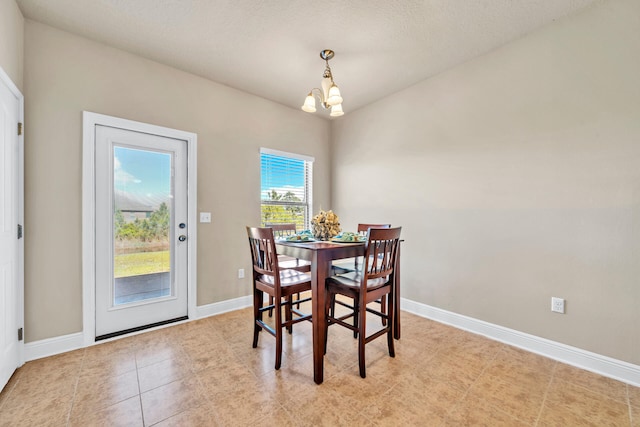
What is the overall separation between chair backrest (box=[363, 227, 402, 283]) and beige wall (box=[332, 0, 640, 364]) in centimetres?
109

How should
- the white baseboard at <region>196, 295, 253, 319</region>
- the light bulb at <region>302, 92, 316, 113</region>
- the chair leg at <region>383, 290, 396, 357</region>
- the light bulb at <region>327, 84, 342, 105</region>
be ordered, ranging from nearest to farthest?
1. the chair leg at <region>383, 290, 396, 357</region>
2. the light bulb at <region>327, 84, 342, 105</region>
3. the light bulb at <region>302, 92, 316, 113</region>
4. the white baseboard at <region>196, 295, 253, 319</region>

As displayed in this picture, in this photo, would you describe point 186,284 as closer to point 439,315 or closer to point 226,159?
point 226,159

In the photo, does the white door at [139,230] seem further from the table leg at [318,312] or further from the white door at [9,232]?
the table leg at [318,312]

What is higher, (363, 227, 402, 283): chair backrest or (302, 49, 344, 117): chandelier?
(302, 49, 344, 117): chandelier

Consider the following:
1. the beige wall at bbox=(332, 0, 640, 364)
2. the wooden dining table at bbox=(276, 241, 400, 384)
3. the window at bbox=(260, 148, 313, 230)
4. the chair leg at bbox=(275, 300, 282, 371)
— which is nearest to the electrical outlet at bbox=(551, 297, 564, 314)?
the beige wall at bbox=(332, 0, 640, 364)

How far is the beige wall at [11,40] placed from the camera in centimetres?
169

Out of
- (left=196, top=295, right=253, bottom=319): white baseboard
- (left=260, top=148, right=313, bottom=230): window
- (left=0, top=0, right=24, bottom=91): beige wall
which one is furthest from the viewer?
(left=260, top=148, right=313, bottom=230): window

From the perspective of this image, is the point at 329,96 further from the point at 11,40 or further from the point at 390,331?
the point at 11,40

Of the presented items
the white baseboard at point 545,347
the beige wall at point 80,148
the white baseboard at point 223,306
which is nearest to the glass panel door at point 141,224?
the beige wall at point 80,148

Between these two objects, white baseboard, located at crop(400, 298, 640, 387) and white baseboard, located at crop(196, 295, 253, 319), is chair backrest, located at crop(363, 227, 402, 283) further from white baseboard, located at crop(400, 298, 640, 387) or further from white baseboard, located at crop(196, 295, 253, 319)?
white baseboard, located at crop(196, 295, 253, 319)

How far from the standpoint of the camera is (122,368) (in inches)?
76.7

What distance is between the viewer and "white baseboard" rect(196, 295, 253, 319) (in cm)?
291

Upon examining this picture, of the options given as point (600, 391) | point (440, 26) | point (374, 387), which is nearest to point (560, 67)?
point (440, 26)

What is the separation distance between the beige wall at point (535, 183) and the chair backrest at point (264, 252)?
1837mm
